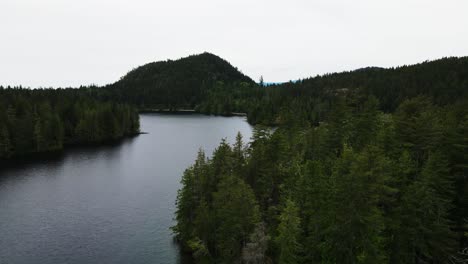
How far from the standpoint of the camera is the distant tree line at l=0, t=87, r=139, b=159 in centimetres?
11550

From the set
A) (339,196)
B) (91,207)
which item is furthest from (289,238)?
(91,207)

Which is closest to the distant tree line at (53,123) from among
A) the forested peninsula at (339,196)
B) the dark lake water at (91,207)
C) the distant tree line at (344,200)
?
the dark lake water at (91,207)

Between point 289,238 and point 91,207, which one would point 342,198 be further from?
point 91,207

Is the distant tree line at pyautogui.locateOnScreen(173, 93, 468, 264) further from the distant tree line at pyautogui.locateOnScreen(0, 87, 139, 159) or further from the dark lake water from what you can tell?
the distant tree line at pyautogui.locateOnScreen(0, 87, 139, 159)

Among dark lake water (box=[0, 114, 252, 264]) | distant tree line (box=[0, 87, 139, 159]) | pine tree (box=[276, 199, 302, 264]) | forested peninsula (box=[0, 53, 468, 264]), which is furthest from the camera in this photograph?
distant tree line (box=[0, 87, 139, 159])

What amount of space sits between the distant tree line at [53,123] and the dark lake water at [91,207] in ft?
42.3

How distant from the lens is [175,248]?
164 feet

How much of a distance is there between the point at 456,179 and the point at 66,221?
57.1 metres

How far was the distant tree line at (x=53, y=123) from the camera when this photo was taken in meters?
116

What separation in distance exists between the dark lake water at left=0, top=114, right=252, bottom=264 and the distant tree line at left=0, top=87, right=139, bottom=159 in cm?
1288

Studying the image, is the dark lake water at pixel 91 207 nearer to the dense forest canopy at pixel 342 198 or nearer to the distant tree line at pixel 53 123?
the dense forest canopy at pixel 342 198

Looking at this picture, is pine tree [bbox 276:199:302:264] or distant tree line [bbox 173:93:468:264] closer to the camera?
distant tree line [bbox 173:93:468:264]

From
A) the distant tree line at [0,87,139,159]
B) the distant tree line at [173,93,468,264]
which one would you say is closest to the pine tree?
the distant tree line at [173,93,468,264]

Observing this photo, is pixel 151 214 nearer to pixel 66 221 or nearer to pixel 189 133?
pixel 66 221
